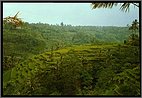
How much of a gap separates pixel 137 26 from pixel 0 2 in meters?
1.15

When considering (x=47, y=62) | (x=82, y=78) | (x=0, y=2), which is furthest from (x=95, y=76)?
(x=0, y=2)

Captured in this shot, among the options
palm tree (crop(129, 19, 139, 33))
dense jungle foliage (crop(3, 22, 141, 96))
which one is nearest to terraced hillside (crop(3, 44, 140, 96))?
dense jungle foliage (crop(3, 22, 141, 96))

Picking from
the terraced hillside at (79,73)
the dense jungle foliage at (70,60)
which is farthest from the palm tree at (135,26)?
the terraced hillside at (79,73)

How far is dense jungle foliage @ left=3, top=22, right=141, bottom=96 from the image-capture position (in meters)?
3.41

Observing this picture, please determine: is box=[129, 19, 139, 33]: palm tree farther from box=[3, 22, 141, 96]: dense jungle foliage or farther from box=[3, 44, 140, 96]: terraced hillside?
box=[3, 44, 140, 96]: terraced hillside

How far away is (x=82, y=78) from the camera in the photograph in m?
3.43

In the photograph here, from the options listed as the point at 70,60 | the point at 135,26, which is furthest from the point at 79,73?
the point at 135,26

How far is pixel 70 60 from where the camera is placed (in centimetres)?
348

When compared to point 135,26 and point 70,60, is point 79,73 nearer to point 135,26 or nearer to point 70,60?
point 70,60

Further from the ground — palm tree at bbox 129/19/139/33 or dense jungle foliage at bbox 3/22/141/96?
palm tree at bbox 129/19/139/33

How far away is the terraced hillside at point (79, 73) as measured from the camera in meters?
3.41

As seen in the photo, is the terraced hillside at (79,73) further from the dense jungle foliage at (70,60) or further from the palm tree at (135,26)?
the palm tree at (135,26)

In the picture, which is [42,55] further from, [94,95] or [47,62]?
[94,95]

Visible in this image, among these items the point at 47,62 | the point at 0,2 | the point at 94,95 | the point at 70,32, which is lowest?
the point at 94,95
